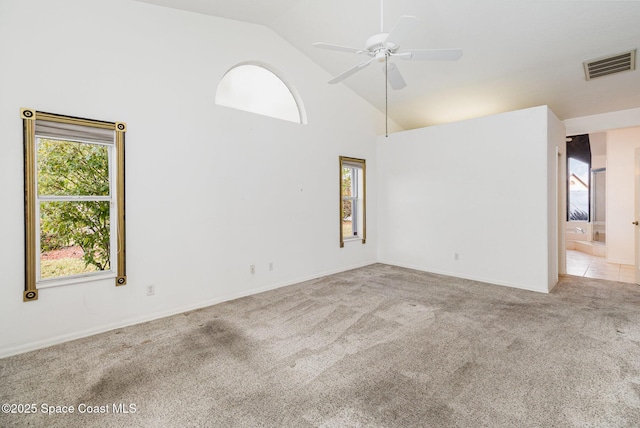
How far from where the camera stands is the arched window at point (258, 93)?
3984 mm

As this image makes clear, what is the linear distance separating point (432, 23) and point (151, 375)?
4.57m

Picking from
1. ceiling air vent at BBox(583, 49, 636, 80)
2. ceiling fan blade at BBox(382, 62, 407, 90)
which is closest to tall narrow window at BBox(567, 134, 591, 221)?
ceiling air vent at BBox(583, 49, 636, 80)

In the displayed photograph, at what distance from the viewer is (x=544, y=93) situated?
→ 14.6 feet

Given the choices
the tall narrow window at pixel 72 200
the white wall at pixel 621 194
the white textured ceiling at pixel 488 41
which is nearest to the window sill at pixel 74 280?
the tall narrow window at pixel 72 200

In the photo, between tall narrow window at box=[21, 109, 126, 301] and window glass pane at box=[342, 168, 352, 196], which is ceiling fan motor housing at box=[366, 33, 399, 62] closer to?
tall narrow window at box=[21, 109, 126, 301]

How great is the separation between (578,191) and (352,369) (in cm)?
1144

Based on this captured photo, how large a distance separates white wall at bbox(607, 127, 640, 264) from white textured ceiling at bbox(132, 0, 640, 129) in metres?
1.78

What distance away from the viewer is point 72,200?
2887mm

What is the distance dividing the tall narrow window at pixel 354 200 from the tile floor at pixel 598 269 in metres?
3.80

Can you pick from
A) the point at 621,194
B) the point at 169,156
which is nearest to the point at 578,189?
the point at 621,194

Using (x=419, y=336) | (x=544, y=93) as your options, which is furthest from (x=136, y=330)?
(x=544, y=93)

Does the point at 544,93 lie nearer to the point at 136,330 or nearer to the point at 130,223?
the point at 130,223

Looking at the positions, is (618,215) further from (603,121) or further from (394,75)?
(394,75)

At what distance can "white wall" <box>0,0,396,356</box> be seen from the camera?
2580 millimetres
